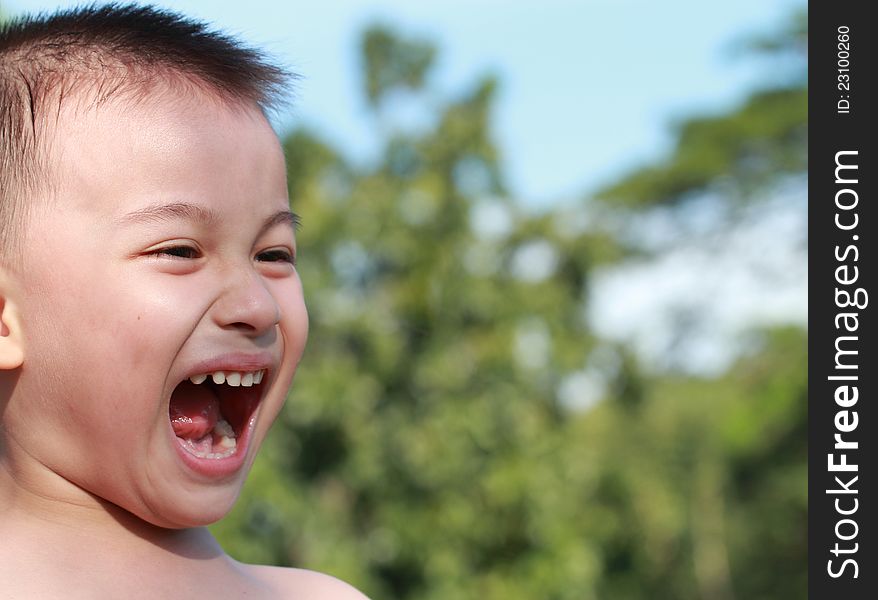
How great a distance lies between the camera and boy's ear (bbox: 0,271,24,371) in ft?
4.51

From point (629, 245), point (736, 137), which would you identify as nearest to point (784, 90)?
point (736, 137)

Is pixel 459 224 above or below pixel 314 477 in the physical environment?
above

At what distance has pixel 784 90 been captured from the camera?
49.2ft

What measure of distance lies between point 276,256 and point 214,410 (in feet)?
0.74

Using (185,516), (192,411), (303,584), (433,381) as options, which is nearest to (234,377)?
(192,411)

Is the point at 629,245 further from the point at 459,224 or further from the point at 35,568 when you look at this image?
the point at 35,568

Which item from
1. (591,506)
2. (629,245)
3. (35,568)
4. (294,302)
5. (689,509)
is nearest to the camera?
(35,568)

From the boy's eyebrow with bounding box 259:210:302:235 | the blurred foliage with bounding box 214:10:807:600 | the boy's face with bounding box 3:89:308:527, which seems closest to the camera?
the boy's face with bounding box 3:89:308:527

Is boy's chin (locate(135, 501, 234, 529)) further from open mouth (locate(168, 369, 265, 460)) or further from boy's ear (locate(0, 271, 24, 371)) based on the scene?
boy's ear (locate(0, 271, 24, 371))

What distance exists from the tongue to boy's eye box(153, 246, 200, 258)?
170 millimetres

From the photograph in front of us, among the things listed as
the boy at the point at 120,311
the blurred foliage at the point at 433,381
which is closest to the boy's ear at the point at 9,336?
the boy at the point at 120,311

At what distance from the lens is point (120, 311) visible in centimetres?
134

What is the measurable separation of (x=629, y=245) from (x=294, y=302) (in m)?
13.7

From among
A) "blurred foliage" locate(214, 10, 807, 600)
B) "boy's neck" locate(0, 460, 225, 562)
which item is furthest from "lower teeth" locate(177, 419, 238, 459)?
"blurred foliage" locate(214, 10, 807, 600)
